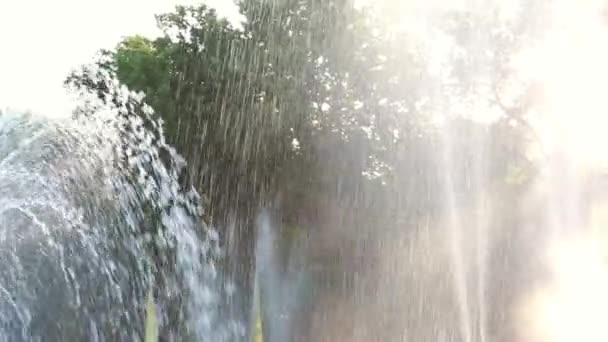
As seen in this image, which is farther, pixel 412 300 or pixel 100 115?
pixel 412 300

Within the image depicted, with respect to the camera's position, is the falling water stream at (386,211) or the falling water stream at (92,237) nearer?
the falling water stream at (92,237)

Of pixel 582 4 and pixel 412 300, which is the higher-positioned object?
pixel 582 4

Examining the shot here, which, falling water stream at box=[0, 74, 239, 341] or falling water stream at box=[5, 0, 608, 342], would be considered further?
falling water stream at box=[5, 0, 608, 342]

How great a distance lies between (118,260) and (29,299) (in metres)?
2.43

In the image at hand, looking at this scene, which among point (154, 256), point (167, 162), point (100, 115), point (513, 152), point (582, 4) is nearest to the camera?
point (100, 115)

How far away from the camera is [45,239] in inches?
413

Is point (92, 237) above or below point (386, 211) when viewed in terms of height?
below

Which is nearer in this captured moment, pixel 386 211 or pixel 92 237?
pixel 92 237

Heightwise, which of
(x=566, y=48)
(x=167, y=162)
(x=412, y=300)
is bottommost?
(x=412, y=300)

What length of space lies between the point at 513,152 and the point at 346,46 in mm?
4952

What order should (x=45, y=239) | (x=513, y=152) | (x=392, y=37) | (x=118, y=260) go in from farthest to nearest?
(x=513, y=152) → (x=392, y=37) → (x=118, y=260) → (x=45, y=239)

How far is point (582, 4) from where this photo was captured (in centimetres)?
1748

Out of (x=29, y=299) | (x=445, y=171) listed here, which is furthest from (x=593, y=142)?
(x=29, y=299)

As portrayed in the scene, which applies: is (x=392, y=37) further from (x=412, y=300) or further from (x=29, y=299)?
Result: (x=29, y=299)
